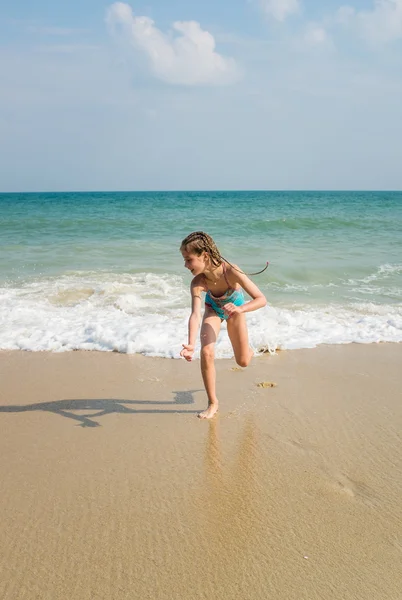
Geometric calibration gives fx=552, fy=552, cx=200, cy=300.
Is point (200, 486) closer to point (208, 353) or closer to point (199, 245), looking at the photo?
point (208, 353)

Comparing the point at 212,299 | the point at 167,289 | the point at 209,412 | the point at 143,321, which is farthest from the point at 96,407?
the point at 167,289

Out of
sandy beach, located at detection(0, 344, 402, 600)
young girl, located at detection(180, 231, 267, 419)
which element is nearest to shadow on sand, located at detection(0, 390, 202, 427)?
sandy beach, located at detection(0, 344, 402, 600)

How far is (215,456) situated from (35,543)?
1.21m

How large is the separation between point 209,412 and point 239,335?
0.62 metres

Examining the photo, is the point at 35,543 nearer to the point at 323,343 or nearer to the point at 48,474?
the point at 48,474

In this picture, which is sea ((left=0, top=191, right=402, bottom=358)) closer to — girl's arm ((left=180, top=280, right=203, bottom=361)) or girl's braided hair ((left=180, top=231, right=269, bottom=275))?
girl's arm ((left=180, top=280, right=203, bottom=361))

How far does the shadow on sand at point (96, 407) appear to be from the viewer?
13.3ft

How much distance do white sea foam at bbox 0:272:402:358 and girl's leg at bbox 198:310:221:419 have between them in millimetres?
1429

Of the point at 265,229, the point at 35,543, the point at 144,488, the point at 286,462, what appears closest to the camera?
the point at 35,543

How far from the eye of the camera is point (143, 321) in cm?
675

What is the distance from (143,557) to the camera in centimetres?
239

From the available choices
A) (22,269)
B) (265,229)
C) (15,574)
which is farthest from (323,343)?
(265,229)

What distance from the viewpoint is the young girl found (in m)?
3.85

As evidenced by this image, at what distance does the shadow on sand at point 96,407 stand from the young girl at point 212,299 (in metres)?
0.38
